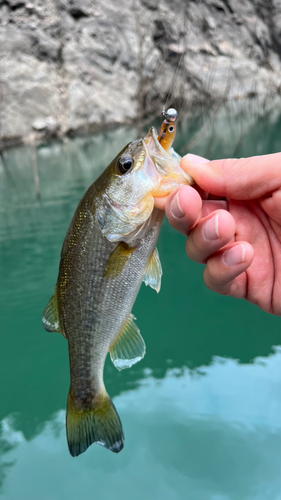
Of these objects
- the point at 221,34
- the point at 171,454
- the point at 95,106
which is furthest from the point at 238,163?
the point at 221,34

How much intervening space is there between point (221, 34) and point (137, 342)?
34715 millimetres

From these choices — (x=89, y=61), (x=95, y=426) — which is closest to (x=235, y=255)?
(x=95, y=426)

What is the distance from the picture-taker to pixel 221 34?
29.8m

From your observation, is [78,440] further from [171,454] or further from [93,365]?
[171,454]

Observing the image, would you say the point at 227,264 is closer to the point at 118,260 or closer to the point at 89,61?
the point at 118,260

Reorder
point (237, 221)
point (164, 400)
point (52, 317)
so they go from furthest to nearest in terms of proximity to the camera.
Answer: point (164, 400), point (237, 221), point (52, 317)

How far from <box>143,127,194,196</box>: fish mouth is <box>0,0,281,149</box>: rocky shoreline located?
671 inches

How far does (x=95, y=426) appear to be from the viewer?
170 centimetres

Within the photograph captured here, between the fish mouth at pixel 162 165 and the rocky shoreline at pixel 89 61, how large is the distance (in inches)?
671

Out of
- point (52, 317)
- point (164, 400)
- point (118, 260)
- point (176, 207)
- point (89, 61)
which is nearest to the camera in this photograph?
point (176, 207)

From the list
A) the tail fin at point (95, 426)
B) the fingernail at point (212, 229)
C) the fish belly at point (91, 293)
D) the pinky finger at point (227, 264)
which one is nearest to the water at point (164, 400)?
the tail fin at point (95, 426)

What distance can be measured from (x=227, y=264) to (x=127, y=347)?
0.66 m

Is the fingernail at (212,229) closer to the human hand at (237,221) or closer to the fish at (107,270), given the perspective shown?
the human hand at (237,221)

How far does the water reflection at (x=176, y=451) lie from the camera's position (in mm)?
2648
